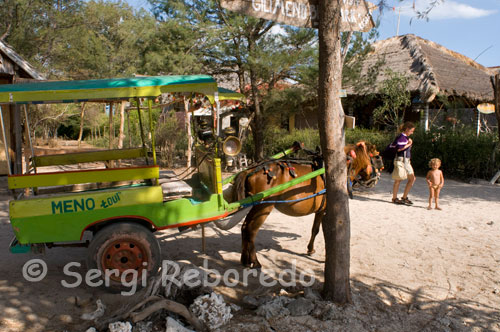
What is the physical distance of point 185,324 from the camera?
3.24 m

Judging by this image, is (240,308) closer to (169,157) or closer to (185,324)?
(185,324)

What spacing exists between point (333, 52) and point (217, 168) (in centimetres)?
168

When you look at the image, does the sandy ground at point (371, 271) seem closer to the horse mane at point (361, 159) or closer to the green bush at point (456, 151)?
the horse mane at point (361, 159)

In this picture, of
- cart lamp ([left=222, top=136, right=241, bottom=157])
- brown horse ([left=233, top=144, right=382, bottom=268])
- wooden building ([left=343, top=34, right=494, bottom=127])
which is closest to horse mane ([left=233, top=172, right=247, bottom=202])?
brown horse ([left=233, top=144, right=382, bottom=268])

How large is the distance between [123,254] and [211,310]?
1.17 m

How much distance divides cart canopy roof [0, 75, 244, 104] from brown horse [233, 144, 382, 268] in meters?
1.32

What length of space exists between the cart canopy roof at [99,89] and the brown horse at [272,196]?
1.32 m

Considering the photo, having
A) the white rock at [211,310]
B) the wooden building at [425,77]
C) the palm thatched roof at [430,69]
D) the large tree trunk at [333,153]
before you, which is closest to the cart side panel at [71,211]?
the white rock at [211,310]

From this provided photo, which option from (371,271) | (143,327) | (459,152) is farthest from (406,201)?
(143,327)

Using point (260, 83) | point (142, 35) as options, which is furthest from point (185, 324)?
point (260, 83)

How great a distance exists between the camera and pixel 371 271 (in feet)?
15.3

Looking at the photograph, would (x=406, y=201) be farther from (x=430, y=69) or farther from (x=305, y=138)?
(x=430, y=69)

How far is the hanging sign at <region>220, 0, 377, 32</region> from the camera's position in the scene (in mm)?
2934

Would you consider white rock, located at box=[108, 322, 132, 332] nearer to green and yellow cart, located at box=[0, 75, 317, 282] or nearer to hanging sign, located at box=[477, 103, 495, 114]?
green and yellow cart, located at box=[0, 75, 317, 282]
